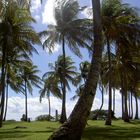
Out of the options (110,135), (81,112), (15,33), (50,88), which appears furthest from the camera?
(50,88)

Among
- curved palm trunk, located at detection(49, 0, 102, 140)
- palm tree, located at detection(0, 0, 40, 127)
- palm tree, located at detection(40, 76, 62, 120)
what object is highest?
palm tree, located at detection(0, 0, 40, 127)

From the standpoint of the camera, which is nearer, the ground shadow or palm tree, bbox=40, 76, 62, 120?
the ground shadow

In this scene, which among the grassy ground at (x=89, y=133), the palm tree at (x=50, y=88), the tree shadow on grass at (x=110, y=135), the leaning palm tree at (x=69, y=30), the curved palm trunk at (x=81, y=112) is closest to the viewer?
the curved palm trunk at (x=81, y=112)

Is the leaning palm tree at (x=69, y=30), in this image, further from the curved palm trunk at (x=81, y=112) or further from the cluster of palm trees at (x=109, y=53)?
the curved palm trunk at (x=81, y=112)

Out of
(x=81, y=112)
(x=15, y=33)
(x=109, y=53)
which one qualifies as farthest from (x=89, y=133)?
(x=15, y=33)

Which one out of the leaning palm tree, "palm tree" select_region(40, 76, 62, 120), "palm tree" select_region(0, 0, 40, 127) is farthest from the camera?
"palm tree" select_region(40, 76, 62, 120)

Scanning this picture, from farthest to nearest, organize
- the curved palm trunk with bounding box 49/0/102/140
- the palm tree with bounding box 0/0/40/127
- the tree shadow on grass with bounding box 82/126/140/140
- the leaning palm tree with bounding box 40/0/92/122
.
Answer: the leaning palm tree with bounding box 40/0/92/122
the palm tree with bounding box 0/0/40/127
the tree shadow on grass with bounding box 82/126/140/140
the curved palm trunk with bounding box 49/0/102/140

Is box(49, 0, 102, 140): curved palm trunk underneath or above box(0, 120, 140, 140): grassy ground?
above

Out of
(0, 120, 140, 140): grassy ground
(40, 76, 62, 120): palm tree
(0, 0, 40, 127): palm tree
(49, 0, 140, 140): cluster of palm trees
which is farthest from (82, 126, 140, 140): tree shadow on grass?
(40, 76, 62, 120): palm tree

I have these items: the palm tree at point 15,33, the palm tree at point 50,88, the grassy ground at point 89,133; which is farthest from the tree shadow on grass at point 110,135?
the palm tree at point 50,88

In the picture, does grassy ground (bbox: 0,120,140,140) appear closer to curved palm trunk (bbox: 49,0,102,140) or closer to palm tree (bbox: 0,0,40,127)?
curved palm trunk (bbox: 49,0,102,140)

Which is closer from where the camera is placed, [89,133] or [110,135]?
[110,135]

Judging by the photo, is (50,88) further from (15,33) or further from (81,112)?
(81,112)

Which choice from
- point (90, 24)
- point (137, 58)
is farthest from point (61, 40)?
point (137, 58)
